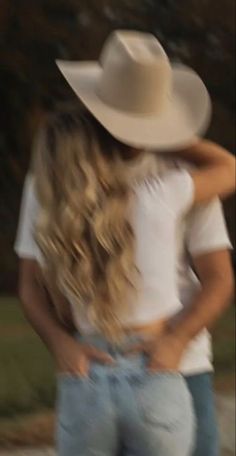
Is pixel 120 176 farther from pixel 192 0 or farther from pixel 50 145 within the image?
pixel 192 0

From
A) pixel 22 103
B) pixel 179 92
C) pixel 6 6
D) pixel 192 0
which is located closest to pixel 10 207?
pixel 22 103

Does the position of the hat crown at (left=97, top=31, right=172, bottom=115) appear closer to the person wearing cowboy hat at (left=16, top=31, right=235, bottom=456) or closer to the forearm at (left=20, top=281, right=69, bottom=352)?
the person wearing cowboy hat at (left=16, top=31, right=235, bottom=456)

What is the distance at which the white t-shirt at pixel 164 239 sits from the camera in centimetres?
247

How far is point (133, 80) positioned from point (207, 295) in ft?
1.54

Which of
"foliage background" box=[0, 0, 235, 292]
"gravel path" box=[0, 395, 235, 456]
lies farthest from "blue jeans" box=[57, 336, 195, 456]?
"foliage background" box=[0, 0, 235, 292]

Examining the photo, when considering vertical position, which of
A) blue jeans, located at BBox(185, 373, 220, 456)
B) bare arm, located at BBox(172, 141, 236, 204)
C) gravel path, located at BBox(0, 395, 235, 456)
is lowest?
gravel path, located at BBox(0, 395, 235, 456)

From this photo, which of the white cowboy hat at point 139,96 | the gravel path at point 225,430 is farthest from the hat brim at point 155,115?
the gravel path at point 225,430

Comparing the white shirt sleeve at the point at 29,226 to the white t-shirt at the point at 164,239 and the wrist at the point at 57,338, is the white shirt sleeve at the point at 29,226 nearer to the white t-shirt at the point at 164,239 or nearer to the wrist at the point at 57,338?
the white t-shirt at the point at 164,239

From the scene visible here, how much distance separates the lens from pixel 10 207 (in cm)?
612

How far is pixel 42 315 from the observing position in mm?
2617

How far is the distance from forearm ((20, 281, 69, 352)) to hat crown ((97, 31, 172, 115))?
0.43 m

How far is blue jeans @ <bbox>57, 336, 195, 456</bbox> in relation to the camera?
239 centimetres

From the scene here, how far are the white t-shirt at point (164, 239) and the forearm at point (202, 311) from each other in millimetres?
28

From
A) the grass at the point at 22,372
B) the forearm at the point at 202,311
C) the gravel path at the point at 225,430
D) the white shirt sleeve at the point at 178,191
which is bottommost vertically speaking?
the grass at the point at 22,372
